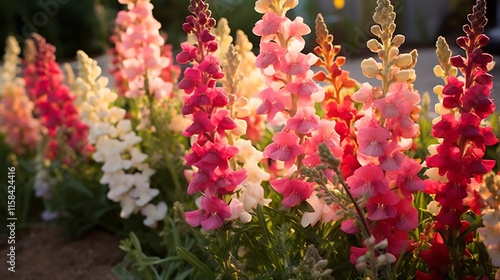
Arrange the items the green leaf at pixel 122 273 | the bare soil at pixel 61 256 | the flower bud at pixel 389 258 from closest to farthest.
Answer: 1. the flower bud at pixel 389 258
2. the green leaf at pixel 122 273
3. the bare soil at pixel 61 256

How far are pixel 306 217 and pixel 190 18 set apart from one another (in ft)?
2.04

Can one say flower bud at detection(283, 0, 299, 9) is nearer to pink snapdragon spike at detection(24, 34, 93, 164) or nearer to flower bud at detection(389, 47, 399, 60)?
flower bud at detection(389, 47, 399, 60)

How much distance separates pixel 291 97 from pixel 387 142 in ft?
1.04

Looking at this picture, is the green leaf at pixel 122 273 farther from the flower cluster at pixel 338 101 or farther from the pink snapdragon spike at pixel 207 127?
the flower cluster at pixel 338 101

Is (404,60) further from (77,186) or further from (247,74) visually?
(77,186)

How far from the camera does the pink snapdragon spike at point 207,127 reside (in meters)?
1.78

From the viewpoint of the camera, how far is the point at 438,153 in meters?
1.70

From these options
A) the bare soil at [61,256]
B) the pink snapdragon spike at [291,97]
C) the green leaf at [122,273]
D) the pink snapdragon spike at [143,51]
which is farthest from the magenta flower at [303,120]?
the bare soil at [61,256]

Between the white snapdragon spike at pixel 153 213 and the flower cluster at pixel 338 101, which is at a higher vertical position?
the flower cluster at pixel 338 101

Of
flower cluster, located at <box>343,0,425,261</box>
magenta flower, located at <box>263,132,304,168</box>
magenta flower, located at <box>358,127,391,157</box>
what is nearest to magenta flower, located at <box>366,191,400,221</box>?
flower cluster, located at <box>343,0,425,261</box>

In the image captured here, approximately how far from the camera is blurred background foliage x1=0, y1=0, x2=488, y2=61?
7.29 m

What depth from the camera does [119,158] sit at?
261 centimetres

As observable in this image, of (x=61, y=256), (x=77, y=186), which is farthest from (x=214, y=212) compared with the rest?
(x=61, y=256)

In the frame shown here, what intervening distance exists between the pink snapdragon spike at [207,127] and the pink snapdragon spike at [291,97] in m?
0.11
